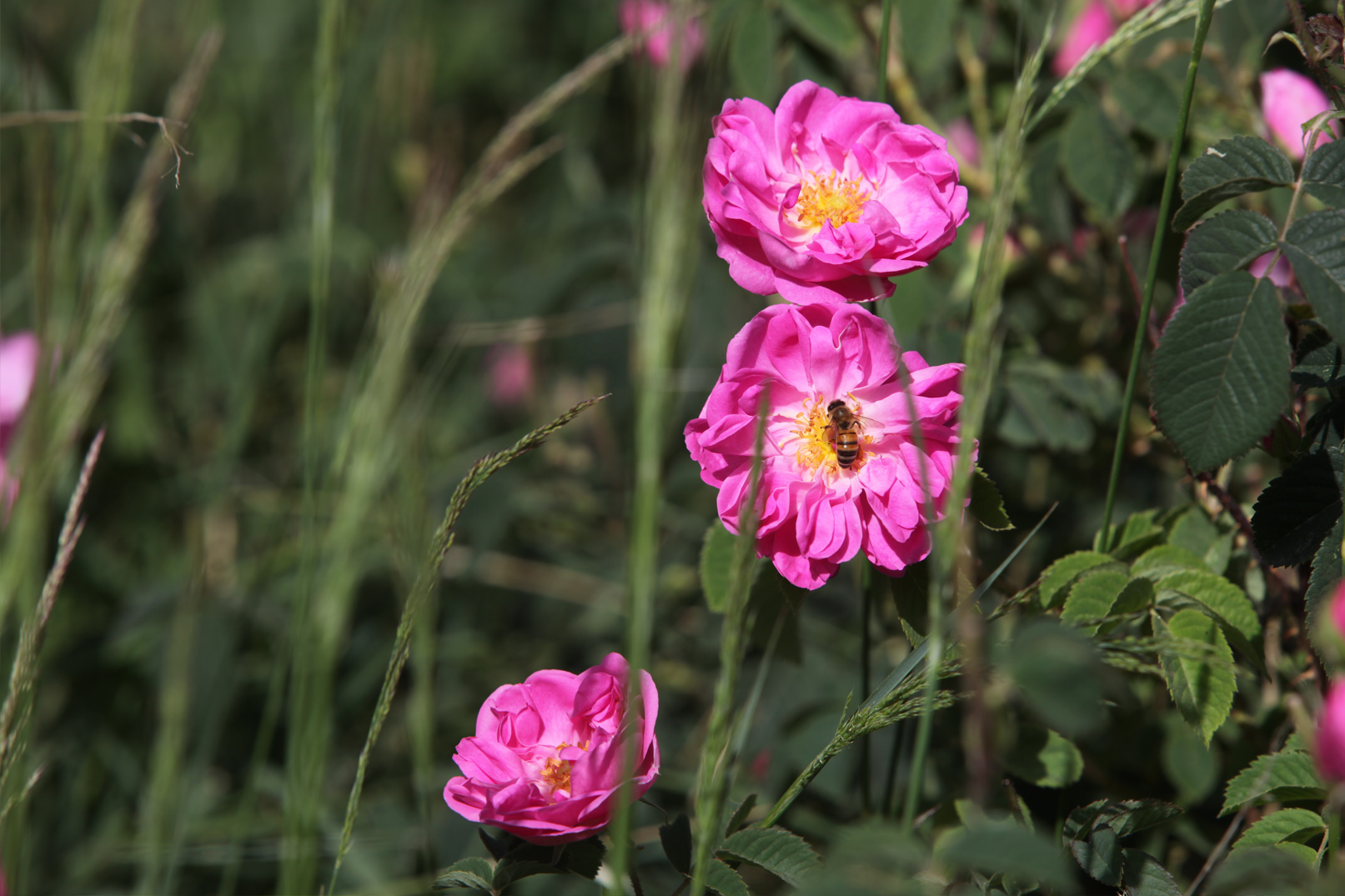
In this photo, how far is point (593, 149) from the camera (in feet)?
7.67

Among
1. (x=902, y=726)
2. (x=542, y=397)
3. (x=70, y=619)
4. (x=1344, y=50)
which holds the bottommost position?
(x=70, y=619)

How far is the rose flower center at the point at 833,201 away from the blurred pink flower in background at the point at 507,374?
1297 millimetres

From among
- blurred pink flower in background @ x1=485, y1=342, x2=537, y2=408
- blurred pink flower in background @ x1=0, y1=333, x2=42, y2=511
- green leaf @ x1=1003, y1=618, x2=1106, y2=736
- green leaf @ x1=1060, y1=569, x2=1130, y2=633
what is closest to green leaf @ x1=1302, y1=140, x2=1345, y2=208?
green leaf @ x1=1060, y1=569, x2=1130, y2=633

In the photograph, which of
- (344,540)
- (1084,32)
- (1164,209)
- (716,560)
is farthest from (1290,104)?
(344,540)

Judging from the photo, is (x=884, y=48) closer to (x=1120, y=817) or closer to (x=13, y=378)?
(x=1120, y=817)

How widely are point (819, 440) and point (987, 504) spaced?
0.39ft

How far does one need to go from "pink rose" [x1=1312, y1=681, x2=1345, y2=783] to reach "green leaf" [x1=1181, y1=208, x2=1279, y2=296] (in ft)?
0.88

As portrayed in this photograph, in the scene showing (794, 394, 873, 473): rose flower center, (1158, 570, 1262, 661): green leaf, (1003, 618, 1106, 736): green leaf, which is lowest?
(1158, 570, 1262, 661): green leaf

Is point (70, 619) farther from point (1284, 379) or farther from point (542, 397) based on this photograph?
point (1284, 379)

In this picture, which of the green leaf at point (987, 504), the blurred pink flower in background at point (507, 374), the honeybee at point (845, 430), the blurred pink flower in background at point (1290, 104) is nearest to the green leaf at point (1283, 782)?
the green leaf at point (987, 504)

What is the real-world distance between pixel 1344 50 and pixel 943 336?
1.24 feet

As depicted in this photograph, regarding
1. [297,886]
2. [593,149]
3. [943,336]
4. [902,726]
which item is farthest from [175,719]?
[593,149]

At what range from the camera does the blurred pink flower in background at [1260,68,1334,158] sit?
934mm

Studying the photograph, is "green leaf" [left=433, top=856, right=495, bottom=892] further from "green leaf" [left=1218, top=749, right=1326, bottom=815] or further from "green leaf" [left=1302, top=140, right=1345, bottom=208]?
"green leaf" [left=1302, top=140, right=1345, bottom=208]
